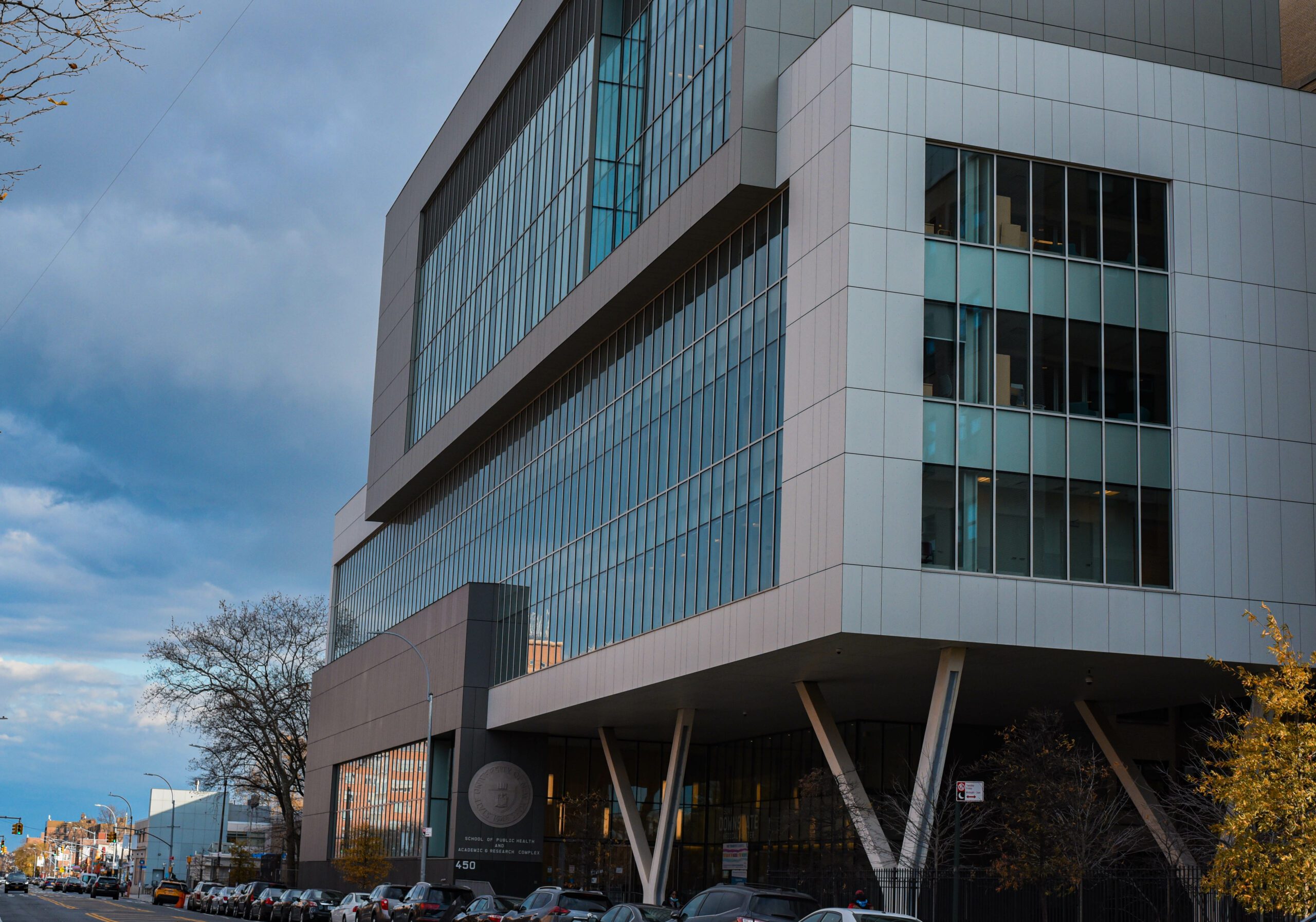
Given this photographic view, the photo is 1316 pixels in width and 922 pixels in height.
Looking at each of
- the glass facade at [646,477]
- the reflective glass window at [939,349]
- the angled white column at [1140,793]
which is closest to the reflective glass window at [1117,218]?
the reflective glass window at [939,349]

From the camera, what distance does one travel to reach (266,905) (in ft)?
195

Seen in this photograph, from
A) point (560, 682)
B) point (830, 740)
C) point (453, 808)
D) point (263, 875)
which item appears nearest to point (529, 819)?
point (453, 808)

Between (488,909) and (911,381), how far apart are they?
16345 mm

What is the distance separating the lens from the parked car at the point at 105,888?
324 ft

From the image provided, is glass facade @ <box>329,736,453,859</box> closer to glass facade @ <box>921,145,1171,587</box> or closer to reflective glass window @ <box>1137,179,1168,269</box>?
glass facade @ <box>921,145,1171,587</box>

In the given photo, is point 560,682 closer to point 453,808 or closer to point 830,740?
point 453,808

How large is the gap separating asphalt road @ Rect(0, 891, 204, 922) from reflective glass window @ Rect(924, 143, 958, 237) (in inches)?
1379

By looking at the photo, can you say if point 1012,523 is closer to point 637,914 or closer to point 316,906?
point 637,914

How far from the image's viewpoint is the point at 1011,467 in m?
30.3

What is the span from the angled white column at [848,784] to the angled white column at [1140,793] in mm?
5873

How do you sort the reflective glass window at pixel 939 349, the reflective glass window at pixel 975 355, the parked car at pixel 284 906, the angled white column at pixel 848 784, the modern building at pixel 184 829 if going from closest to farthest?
the reflective glass window at pixel 939 349 < the reflective glass window at pixel 975 355 < the angled white column at pixel 848 784 < the parked car at pixel 284 906 < the modern building at pixel 184 829

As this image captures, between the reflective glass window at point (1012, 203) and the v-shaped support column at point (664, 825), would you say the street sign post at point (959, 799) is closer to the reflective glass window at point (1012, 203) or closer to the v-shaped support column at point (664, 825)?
the reflective glass window at point (1012, 203)

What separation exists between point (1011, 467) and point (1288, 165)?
1027 cm

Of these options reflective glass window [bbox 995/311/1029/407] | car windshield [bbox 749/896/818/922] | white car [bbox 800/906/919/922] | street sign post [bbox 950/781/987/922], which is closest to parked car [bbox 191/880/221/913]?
street sign post [bbox 950/781/987/922]
